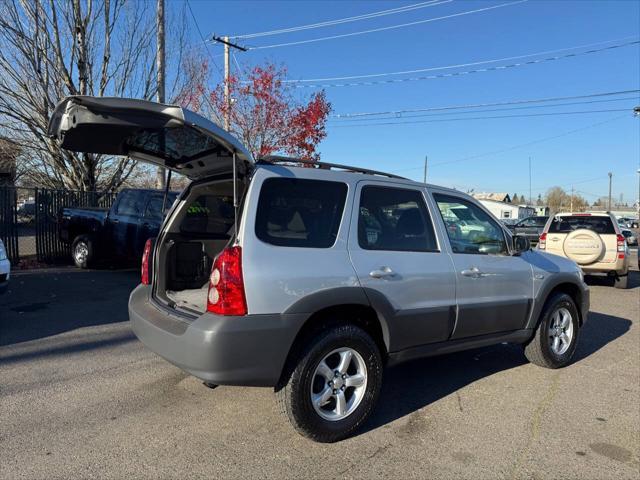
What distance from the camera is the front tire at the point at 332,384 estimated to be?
3.31 m

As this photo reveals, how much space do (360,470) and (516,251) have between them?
8.83 ft

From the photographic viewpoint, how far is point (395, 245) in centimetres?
388

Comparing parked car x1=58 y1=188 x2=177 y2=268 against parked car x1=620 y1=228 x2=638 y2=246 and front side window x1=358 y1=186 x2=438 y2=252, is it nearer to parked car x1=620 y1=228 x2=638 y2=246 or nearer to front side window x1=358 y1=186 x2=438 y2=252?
front side window x1=358 y1=186 x2=438 y2=252

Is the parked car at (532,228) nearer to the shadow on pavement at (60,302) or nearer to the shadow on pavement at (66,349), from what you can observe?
the shadow on pavement at (60,302)

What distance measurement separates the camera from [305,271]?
328 cm

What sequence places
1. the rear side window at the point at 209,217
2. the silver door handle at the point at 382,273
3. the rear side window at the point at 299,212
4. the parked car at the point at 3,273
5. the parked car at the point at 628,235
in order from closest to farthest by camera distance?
1. the rear side window at the point at 299,212
2. the silver door handle at the point at 382,273
3. the rear side window at the point at 209,217
4. the parked car at the point at 3,273
5. the parked car at the point at 628,235

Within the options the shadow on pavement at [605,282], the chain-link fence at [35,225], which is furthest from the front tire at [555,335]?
the chain-link fence at [35,225]

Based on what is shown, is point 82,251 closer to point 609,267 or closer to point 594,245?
point 594,245

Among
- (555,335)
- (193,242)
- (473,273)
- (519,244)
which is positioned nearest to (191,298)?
(193,242)

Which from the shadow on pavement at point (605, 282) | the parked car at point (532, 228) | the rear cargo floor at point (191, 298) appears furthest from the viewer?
the parked car at point (532, 228)

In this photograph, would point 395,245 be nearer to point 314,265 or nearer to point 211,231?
Answer: point 314,265

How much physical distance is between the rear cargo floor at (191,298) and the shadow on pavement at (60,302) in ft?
8.47

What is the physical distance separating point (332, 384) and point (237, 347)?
0.83 meters

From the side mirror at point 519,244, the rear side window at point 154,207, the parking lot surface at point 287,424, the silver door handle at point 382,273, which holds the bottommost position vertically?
the parking lot surface at point 287,424
